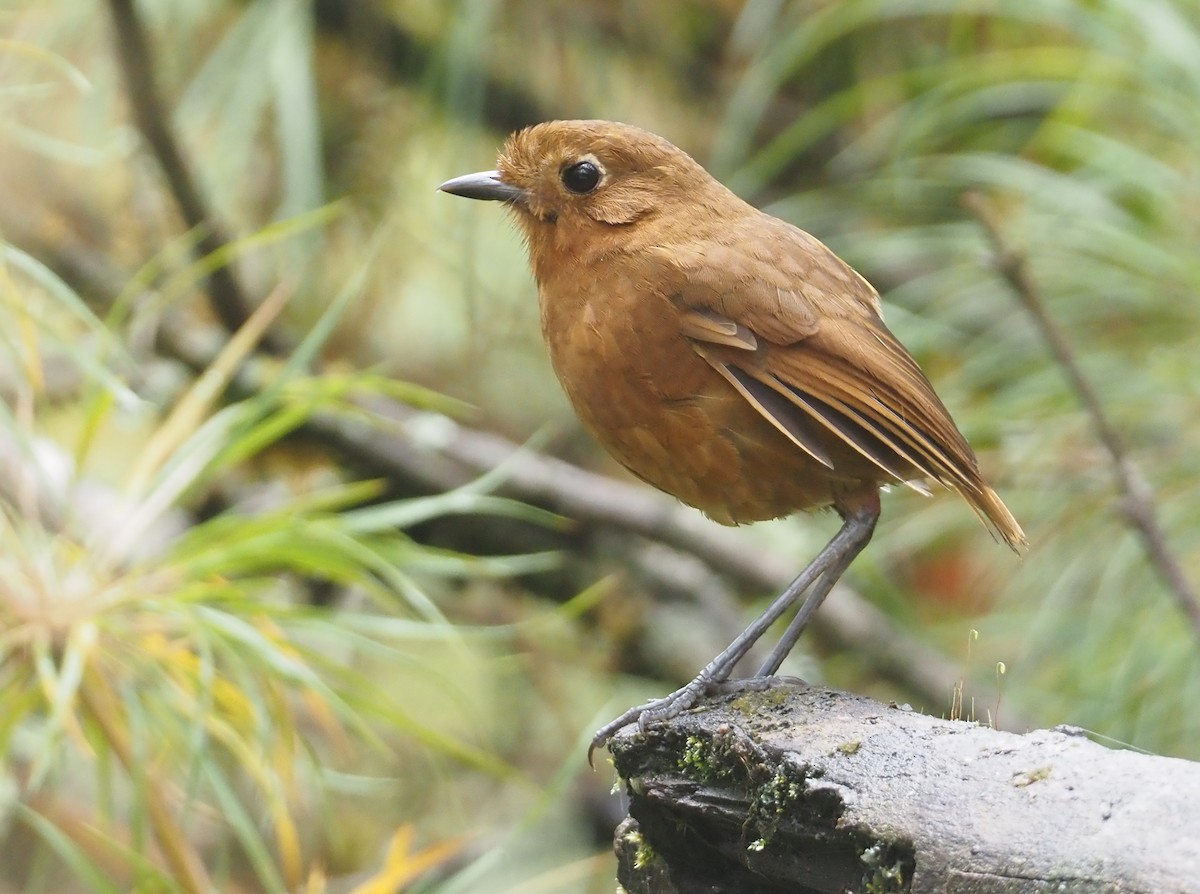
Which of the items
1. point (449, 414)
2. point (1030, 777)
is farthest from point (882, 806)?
point (449, 414)

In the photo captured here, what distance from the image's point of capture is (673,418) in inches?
78.5

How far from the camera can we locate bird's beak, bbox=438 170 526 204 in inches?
91.7

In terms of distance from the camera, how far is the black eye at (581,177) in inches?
90.5

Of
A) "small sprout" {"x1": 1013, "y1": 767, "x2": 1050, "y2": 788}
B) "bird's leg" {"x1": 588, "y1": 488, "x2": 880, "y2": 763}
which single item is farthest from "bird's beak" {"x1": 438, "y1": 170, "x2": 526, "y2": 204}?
"small sprout" {"x1": 1013, "y1": 767, "x2": 1050, "y2": 788}

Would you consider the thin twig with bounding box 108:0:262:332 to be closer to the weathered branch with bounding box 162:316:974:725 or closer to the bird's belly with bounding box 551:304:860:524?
the weathered branch with bounding box 162:316:974:725

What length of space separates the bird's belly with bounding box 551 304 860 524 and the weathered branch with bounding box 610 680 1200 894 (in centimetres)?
34

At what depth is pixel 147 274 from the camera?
2391 mm

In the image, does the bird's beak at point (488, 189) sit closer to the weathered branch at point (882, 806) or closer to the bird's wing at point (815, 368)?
the bird's wing at point (815, 368)

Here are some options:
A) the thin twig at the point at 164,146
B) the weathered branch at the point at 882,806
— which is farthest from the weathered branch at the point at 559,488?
the weathered branch at the point at 882,806

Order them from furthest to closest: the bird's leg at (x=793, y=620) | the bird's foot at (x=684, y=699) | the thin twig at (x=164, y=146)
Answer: the thin twig at (x=164, y=146)
the bird's leg at (x=793, y=620)
the bird's foot at (x=684, y=699)

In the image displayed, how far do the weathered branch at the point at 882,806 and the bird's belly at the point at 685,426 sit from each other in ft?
1.12

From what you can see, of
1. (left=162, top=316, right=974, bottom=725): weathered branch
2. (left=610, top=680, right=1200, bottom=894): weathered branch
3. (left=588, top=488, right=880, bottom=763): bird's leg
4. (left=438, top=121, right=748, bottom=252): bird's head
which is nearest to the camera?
(left=610, top=680, right=1200, bottom=894): weathered branch

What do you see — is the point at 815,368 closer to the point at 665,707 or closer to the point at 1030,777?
the point at 665,707

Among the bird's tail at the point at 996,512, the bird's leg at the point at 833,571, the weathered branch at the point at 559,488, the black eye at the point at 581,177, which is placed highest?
the black eye at the point at 581,177
